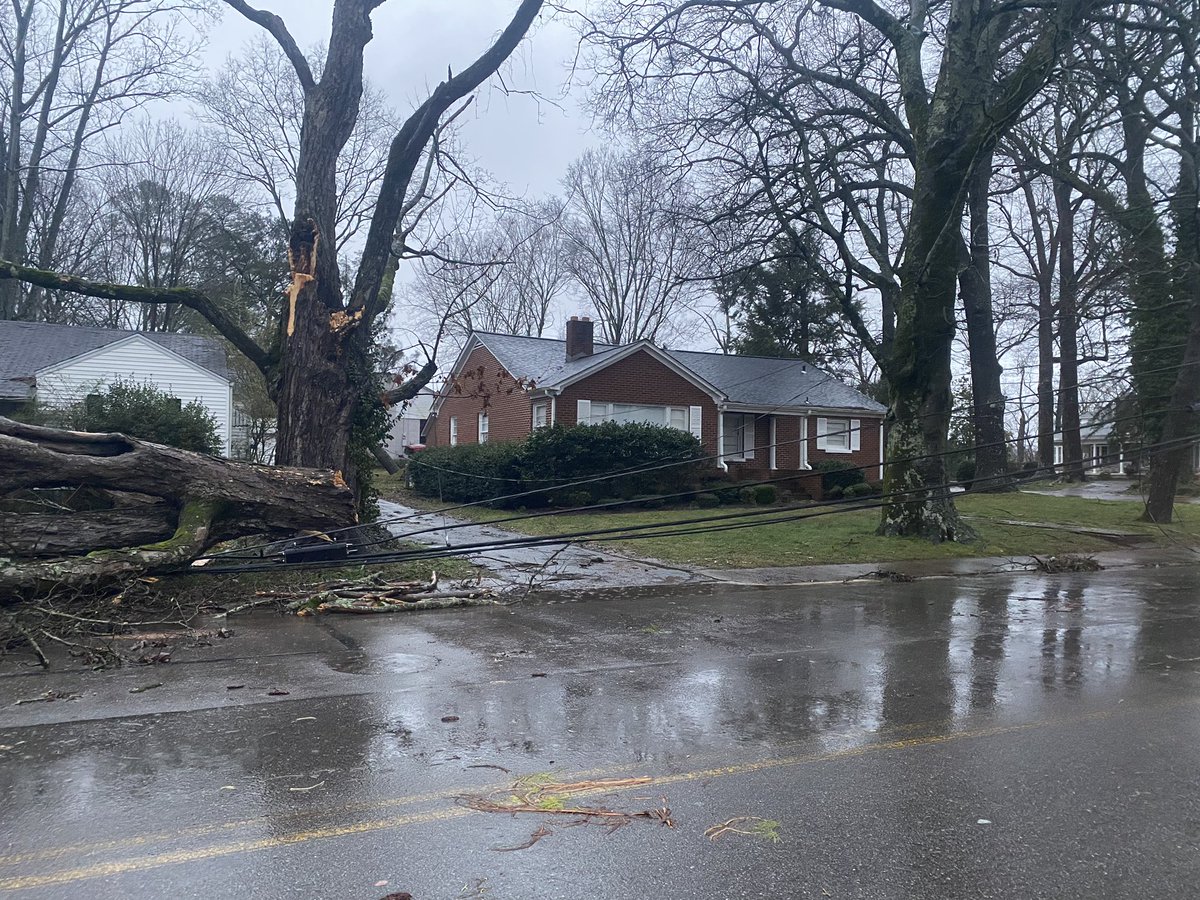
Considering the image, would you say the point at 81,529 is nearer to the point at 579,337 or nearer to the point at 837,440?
the point at 579,337

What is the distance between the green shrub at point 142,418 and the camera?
57.3ft

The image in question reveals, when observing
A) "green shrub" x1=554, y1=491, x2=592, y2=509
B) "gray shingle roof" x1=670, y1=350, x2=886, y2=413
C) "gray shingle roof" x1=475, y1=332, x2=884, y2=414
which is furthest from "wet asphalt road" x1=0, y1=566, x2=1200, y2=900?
"gray shingle roof" x1=670, y1=350, x2=886, y2=413

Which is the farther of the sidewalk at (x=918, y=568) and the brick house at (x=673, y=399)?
the brick house at (x=673, y=399)

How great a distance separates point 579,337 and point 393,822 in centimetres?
2619

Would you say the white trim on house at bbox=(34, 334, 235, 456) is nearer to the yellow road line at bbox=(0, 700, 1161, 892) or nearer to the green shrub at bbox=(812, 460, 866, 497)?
the green shrub at bbox=(812, 460, 866, 497)

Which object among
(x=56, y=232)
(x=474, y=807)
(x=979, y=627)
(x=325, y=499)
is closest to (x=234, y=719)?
(x=474, y=807)

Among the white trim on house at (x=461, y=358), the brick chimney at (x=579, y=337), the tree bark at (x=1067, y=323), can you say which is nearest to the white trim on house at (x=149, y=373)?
the white trim on house at (x=461, y=358)

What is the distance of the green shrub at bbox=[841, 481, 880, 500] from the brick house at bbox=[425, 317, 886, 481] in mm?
1813

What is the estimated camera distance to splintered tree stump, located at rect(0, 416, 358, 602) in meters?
8.48

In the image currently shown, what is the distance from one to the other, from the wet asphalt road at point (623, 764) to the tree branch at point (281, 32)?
8.25m

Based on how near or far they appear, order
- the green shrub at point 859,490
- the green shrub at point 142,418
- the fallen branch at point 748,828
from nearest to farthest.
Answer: the fallen branch at point 748,828 < the green shrub at point 142,418 < the green shrub at point 859,490

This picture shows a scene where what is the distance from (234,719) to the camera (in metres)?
5.80

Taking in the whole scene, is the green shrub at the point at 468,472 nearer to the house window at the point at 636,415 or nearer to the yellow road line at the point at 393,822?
the house window at the point at 636,415

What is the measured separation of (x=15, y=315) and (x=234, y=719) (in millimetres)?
40973
